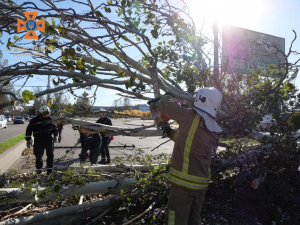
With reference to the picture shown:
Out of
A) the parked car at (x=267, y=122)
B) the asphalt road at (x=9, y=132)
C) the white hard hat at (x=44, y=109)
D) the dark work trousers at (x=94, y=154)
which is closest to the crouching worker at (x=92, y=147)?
the dark work trousers at (x=94, y=154)

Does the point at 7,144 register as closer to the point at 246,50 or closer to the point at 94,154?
the point at 94,154

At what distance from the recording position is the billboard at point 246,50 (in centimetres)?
546

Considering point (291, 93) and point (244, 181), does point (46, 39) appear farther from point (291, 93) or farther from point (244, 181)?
point (291, 93)

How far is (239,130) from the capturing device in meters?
4.03

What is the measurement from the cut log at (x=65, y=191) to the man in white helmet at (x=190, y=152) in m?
1.26

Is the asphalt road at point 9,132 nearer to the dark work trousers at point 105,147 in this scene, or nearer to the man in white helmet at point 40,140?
the dark work trousers at point 105,147

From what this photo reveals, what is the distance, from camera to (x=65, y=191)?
3422 millimetres

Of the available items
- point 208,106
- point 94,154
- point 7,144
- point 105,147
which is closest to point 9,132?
point 7,144

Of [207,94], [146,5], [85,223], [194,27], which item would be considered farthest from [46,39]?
[194,27]

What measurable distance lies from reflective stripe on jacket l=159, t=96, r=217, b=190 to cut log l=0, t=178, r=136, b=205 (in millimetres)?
1314

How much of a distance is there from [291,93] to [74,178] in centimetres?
391

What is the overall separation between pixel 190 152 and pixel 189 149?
33 mm

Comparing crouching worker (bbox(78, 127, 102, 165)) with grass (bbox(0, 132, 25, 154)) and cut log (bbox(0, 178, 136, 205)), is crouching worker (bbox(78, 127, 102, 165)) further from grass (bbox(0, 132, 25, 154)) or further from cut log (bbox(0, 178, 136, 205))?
grass (bbox(0, 132, 25, 154))

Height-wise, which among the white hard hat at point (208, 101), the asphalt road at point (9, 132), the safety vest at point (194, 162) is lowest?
the asphalt road at point (9, 132)
